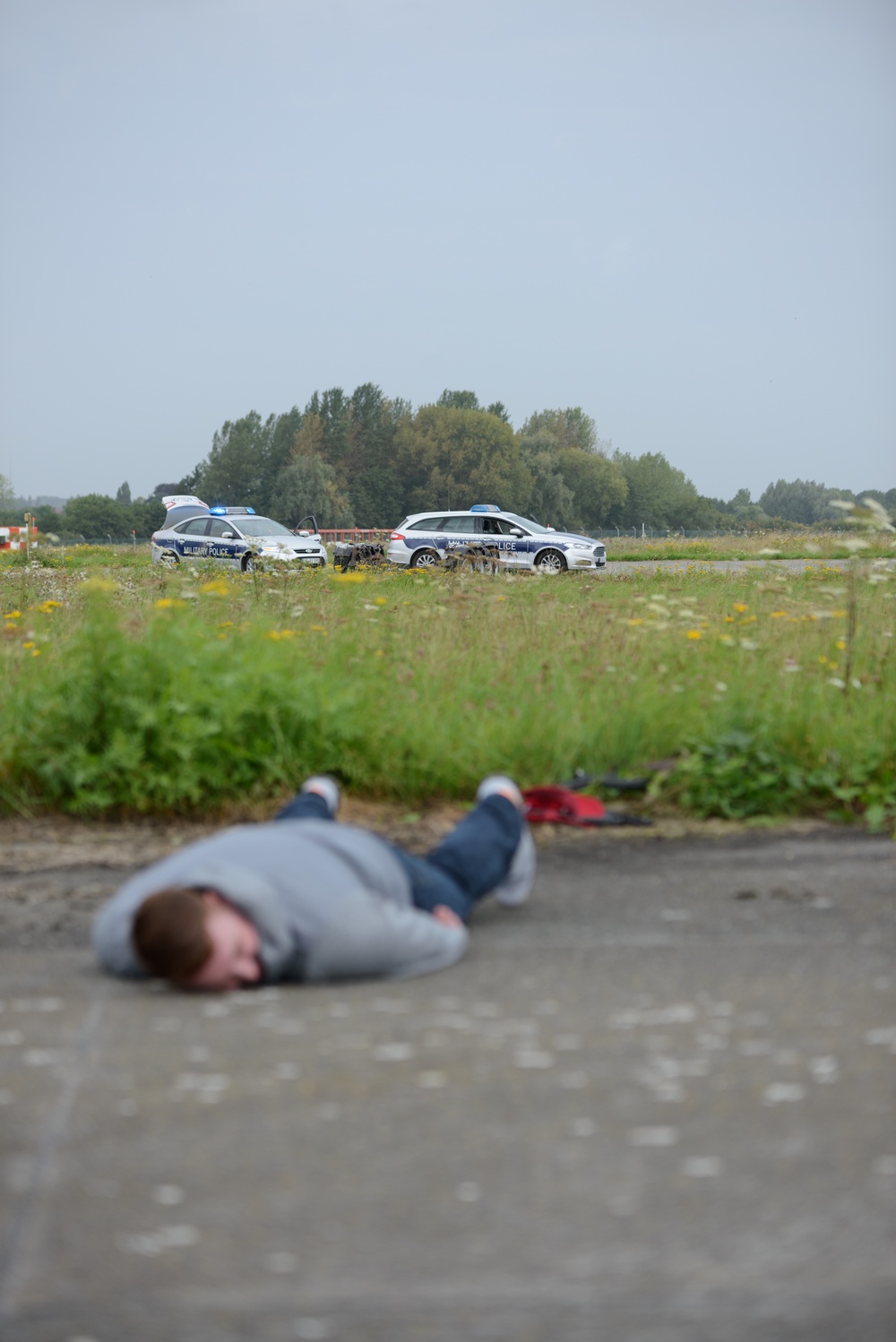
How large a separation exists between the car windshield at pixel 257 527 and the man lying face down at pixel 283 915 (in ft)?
59.3

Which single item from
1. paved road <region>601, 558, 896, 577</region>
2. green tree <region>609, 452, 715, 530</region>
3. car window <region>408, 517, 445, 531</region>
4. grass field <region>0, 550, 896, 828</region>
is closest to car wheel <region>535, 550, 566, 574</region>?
paved road <region>601, 558, 896, 577</region>

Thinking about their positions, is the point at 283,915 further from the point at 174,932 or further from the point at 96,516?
the point at 96,516

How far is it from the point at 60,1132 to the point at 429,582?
972cm

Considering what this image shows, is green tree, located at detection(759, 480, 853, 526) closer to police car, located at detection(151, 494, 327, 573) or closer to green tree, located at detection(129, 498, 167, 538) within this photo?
green tree, located at detection(129, 498, 167, 538)

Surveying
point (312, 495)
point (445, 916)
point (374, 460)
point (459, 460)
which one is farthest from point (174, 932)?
point (374, 460)

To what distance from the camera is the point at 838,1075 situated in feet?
8.22

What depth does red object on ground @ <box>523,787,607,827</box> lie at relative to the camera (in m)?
4.61

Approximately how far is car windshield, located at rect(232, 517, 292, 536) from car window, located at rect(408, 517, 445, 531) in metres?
2.36

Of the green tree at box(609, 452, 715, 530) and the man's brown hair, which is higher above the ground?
the green tree at box(609, 452, 715, 530)

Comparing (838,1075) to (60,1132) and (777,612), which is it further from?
(777,612)

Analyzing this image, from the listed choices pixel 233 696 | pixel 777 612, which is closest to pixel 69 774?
pixel 233 696

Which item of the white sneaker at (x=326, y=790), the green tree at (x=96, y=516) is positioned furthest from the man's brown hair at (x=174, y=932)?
the green tree at (x=96, y=516)

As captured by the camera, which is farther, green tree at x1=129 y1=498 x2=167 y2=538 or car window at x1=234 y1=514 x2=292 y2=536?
green tree at x1=129 y1=498 x2=167 y2=538

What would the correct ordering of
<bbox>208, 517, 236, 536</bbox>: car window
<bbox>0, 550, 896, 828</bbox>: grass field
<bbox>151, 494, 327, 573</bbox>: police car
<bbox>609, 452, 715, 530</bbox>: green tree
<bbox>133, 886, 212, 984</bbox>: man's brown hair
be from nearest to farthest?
<bbox>133, 886, 212, 984</bbox>: man's brown hair → <bbox>0, 550, 896, 828</bbox>: grass field → <bbox>151, 494, 327, 573</bbox>: police car → <bbox>208, 517, 236, 536</bbox>: car window → <bbox>609, 452, 715, 530</bbox>: green tree
